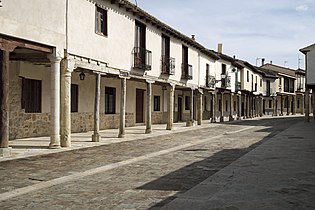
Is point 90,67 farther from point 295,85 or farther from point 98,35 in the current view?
point 295,85

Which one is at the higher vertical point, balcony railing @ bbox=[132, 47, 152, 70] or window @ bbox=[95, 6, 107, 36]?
window @ bbox=[95, 6, 107, 36]

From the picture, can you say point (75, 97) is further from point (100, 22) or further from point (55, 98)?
point (55, 98)

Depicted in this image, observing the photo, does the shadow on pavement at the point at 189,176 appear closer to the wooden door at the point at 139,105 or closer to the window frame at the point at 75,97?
the window frame at the point at 75,97

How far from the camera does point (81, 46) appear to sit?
14227 mm

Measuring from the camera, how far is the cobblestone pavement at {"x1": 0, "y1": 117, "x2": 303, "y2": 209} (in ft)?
20.3

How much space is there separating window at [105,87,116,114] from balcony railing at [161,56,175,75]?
3.02m

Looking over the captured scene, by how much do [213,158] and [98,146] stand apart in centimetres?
450

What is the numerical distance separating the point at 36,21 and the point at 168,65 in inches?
469

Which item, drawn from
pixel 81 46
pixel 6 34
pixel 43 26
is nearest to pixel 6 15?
pixel 6 34

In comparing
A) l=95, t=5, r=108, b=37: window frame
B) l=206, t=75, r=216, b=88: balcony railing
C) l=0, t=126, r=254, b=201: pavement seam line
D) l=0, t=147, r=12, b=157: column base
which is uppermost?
l=95, t=5, r=108, b=37: window frame

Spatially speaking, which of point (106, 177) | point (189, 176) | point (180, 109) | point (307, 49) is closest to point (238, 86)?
point (180, 109)

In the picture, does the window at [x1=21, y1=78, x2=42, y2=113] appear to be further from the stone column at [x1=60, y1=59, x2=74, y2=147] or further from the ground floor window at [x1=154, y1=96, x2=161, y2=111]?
the ground floor window at [x1=154, y1=96, x2=161, y2=111]

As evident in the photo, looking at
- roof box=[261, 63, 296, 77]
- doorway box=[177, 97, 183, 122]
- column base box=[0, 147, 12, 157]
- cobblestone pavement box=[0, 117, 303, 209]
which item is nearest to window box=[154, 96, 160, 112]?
doorway box=[177, 97, 183, 122]

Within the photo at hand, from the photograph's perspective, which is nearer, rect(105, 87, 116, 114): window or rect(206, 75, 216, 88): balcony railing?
rect(105, 87, 116, 114): window
